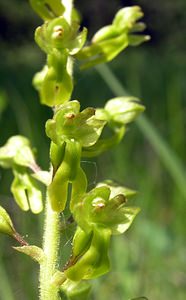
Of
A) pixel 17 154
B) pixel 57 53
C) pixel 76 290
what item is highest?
pixel 57 53

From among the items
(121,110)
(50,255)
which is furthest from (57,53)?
(50,255)

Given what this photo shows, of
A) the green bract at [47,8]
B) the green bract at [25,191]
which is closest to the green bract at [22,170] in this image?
the green bract at [25,191]

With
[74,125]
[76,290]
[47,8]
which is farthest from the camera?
[47,8]

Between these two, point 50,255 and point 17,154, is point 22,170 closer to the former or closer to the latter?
point 17,154

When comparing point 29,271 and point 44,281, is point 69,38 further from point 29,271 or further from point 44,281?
point 29,271

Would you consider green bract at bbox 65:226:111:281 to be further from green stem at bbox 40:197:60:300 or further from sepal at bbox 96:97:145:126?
sepal at bbox 96:97:145:126

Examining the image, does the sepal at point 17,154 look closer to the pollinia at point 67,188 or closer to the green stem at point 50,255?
the pollinia at point 67,188

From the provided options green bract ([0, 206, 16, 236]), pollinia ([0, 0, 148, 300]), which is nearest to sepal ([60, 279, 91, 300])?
pollinia ([0, 0, 148, 300])

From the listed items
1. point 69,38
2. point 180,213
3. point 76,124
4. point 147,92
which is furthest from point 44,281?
point 147,92
